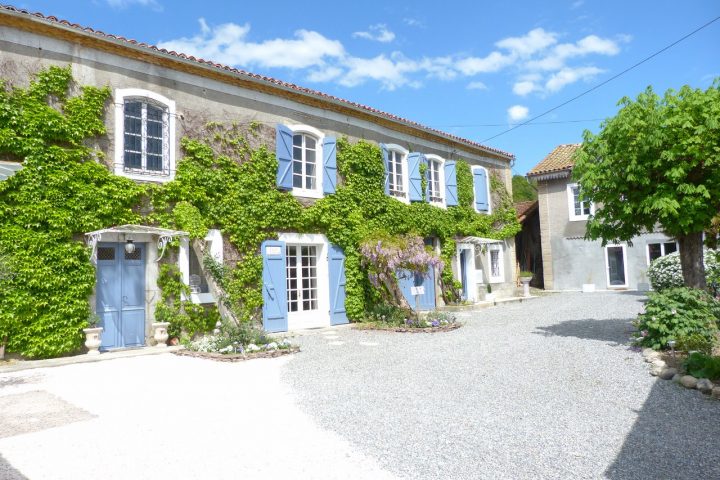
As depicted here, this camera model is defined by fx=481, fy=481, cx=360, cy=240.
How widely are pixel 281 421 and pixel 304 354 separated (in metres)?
3.49

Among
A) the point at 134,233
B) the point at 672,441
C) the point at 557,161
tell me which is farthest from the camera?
the point at 557,161

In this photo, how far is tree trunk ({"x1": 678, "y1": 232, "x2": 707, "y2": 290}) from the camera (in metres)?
7.56

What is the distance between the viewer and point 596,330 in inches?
357

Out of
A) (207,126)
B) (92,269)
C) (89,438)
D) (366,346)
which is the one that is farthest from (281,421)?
(207,126)

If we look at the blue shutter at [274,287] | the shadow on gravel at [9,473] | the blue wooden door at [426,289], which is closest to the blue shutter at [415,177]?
the blue wooden door at [426,289]

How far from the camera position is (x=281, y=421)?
432 centimetres

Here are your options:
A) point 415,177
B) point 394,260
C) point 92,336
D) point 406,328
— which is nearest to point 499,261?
point 415,177

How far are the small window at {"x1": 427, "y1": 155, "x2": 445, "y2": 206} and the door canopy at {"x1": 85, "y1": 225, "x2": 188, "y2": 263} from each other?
8275 mm

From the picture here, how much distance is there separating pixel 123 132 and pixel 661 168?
8947 millimetres

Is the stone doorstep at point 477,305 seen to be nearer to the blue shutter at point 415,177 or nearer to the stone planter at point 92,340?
the blue shutter at point 415,177

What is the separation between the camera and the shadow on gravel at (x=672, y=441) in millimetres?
3100

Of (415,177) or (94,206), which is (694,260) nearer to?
(415,177)

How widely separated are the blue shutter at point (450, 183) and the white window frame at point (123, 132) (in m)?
8.68

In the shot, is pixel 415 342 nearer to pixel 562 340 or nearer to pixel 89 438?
pixel 562 340
